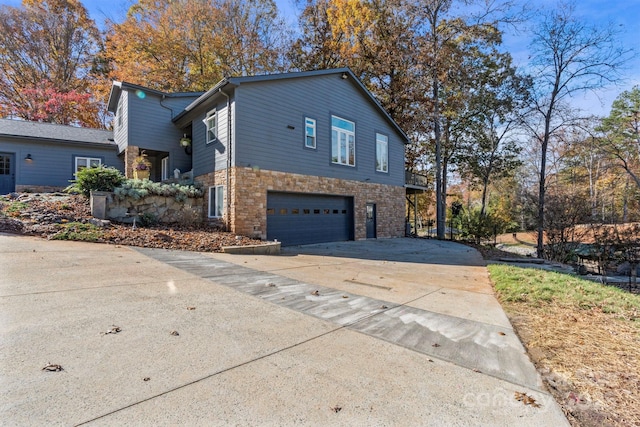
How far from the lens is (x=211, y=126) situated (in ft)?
37.0

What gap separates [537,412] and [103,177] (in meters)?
11.2

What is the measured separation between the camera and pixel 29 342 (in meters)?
2.51

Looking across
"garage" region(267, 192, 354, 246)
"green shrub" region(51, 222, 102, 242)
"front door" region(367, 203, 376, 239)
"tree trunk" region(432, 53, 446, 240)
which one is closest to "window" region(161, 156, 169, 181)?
"garage" region(267, 192, 354, 246)

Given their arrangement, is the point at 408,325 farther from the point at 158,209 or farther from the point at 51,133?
the point at 51,133

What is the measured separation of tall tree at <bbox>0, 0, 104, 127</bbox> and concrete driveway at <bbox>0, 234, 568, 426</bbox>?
21.1 m

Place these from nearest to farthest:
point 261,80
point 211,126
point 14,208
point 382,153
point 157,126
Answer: point 14,208 < point 261,80 < point 211,126 < point 157,126 < point 382,153

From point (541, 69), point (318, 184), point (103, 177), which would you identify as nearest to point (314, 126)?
point (318, 184)

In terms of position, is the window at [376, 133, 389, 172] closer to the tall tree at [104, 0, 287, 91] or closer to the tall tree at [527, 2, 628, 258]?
the tall tree at [527, 2, 628, 258]

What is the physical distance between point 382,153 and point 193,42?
575 inches

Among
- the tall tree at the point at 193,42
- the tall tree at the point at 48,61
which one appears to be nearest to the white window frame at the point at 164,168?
the tall tree at the point at 193,42

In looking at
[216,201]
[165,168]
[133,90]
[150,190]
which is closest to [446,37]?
[216,201]

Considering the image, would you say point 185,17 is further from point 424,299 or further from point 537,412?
point 537,412

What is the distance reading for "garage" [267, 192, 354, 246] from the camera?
11.0 metres

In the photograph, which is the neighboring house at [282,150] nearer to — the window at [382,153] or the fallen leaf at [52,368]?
the window at [382,153]
